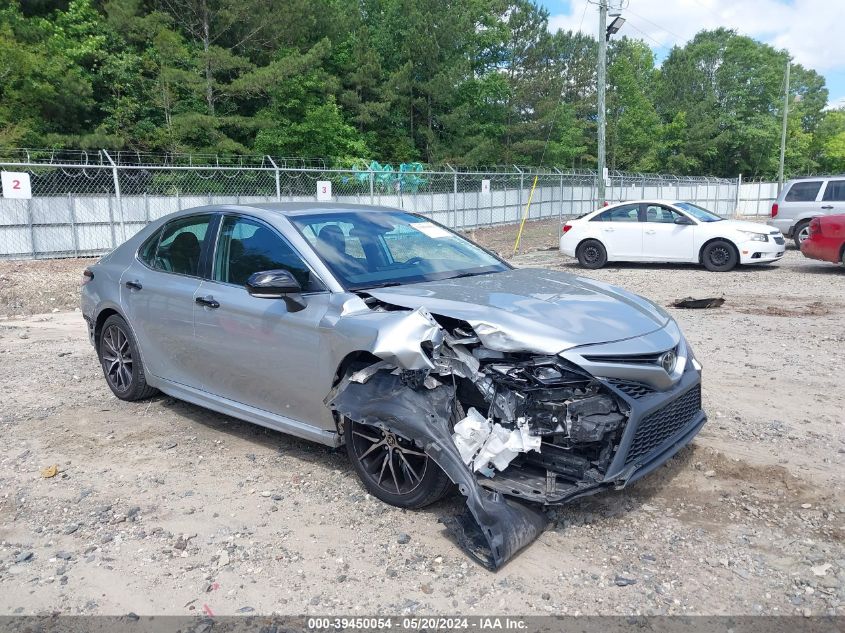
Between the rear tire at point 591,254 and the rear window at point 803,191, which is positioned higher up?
the rear window at point 803,191

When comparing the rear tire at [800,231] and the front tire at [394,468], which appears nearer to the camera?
the front tire at [394,468]

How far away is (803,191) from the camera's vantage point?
17125 mm

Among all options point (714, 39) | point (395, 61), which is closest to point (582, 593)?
point (395, 61)

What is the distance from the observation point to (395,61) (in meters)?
40.4

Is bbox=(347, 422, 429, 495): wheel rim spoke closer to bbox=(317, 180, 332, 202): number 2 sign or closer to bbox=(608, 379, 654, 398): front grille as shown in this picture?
bbox=(608, 379, 654, 398): front grille

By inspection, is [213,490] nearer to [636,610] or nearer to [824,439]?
[636,610]

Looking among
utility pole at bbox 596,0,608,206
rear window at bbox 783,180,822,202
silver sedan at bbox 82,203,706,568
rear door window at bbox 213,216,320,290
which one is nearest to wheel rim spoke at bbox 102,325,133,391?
silver sedan at bbox 82,203,706,568

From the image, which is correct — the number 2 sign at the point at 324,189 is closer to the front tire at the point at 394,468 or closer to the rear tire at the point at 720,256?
the rear tire at the point at 720,256

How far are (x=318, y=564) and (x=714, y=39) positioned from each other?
91.9m

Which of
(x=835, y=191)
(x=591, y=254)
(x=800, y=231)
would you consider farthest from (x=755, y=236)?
(x=835, y=191)

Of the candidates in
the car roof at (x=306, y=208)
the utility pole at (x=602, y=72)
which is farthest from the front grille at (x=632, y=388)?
the utility pole at (x=602, y=72)

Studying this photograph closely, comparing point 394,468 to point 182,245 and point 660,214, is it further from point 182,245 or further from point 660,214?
point 660,214

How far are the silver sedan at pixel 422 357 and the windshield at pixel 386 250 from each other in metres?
0.01

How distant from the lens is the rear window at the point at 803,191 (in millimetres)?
16922
